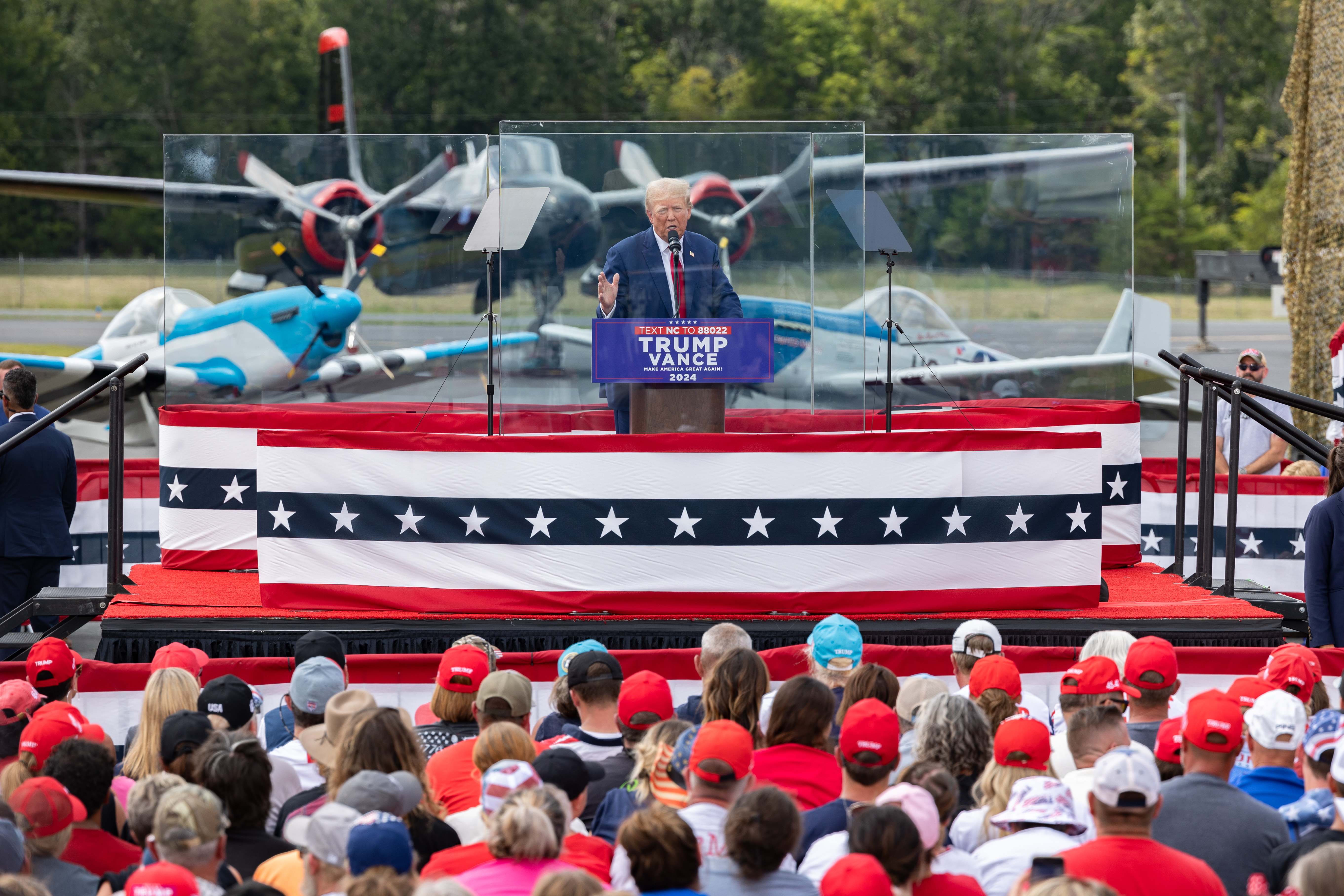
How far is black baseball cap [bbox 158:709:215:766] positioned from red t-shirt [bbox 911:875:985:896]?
6.96ft

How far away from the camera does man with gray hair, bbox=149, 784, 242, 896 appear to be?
10.9ft

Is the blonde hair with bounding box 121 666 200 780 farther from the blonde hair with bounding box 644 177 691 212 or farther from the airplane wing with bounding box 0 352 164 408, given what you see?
the airplane wing with bounding box 0 352 164 408

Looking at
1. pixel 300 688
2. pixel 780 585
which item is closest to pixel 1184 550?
pixel 780 585

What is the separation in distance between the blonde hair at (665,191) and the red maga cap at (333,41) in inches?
870

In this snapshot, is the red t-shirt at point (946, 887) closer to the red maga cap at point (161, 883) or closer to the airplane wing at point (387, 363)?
the red maga cap at point (161, 883)

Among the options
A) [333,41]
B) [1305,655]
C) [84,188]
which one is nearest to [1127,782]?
[1305,655]

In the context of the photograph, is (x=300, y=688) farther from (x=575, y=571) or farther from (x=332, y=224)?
(x=332, y=224)

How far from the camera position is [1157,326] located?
16453mm

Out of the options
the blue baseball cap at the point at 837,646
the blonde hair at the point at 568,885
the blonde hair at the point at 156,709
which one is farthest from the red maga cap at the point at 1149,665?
the blonde hair at the point at 156,709

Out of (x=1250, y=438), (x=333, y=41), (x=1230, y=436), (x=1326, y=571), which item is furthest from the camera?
(x=333, y=41)

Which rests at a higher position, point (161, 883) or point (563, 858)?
point (161, 883)

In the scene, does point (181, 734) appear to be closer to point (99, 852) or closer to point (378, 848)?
point (99, 852)

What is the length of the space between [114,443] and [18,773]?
3.94 meters

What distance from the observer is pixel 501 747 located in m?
4.10
